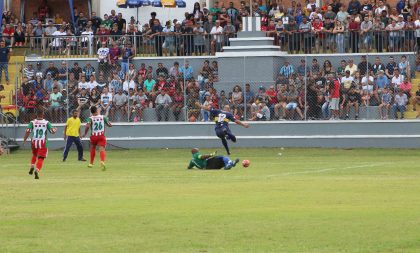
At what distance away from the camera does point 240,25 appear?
46.1 metres

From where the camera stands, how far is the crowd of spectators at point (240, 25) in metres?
43.3

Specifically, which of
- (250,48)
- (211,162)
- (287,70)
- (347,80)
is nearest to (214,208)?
(211,162)

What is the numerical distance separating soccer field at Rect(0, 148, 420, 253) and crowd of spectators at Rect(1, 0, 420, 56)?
36.4ft

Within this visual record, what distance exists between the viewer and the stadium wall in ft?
133

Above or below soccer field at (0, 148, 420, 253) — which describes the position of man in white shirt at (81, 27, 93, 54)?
above

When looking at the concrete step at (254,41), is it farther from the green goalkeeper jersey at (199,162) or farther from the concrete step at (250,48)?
the green goalkeeper jersey at (199,162)

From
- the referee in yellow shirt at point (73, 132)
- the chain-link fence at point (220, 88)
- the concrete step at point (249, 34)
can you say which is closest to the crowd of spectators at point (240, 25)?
the concrete step at point (249, 34)

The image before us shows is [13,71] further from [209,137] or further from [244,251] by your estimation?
[244,251]

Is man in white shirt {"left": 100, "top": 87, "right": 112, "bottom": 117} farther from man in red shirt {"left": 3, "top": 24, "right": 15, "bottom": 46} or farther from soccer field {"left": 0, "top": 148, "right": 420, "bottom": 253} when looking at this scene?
soccer field {"left": 0, "top": 148, "right": 420, "bottom": 253}

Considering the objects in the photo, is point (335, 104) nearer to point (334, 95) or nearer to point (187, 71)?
point (334, 95)

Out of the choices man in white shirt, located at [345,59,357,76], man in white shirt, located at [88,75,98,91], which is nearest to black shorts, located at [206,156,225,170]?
man in white shirt, located at [345,59,357,76]

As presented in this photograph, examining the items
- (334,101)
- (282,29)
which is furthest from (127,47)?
(334,101)

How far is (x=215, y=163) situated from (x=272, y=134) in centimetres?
1146

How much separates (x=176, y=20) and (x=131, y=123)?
621cm
